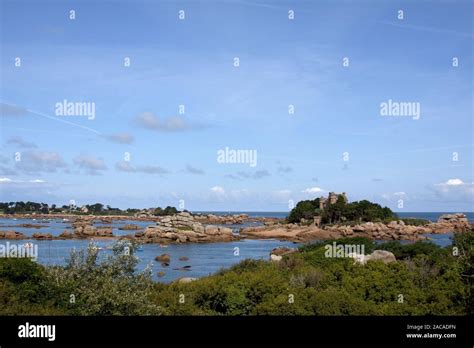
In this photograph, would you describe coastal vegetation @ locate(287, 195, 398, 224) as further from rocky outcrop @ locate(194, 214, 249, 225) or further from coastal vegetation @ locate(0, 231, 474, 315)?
coastal vegetation @ locate(0, 231, 474, 315)

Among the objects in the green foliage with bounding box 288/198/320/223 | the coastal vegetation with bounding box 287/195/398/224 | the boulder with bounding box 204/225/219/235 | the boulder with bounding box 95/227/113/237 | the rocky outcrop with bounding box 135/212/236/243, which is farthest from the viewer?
the green foliage with bounding box 288/198/320/223

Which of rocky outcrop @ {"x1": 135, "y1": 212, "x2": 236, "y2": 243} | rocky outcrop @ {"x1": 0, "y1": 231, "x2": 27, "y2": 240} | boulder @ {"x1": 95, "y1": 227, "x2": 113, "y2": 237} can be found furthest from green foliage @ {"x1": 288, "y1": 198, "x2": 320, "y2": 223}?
rocky outcrop @ {"x1": 0, "y1": 231, "x2": 27, "y2": 240}

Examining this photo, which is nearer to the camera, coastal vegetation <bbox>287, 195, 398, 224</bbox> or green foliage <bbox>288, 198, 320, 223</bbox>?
coastal vegetation <bbox>287, 195, 398, 224</bbox>

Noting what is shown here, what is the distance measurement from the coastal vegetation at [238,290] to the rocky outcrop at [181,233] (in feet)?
155

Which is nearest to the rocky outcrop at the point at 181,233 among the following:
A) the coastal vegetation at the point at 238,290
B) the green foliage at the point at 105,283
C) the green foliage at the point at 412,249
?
the green foliage at the point at 412,249

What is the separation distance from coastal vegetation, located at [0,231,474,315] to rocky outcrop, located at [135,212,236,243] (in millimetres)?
47385

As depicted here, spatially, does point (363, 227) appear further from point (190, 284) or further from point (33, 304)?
point (33, 304)

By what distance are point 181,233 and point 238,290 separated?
2120 inches

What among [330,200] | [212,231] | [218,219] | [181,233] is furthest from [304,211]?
[181,233]

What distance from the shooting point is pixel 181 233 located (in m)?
75.3

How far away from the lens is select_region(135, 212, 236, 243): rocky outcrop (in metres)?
73.8

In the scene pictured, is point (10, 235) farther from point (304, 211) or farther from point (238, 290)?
point (238, 290)
